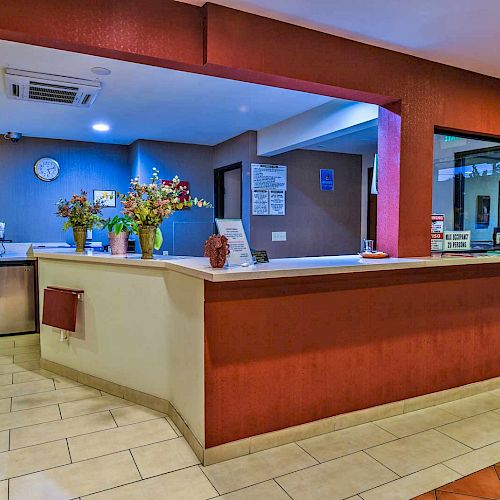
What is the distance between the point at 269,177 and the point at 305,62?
9.52ft

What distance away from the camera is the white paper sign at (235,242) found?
240 centimetres

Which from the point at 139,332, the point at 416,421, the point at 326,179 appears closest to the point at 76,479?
the point at 139,332

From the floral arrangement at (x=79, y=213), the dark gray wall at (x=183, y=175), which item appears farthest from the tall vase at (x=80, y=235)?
the dark gray wall at (x=183, y=175)

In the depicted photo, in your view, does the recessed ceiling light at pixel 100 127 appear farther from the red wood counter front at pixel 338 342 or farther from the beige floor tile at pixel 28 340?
the red wood counter front at pixel 338 342

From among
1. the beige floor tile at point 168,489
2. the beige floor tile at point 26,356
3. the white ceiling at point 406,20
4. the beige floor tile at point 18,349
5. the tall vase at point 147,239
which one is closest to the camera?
the beige floor tile at point 168,489

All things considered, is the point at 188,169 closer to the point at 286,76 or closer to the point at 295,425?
the point at 286,76

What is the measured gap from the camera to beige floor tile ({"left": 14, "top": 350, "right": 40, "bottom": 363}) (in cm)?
392

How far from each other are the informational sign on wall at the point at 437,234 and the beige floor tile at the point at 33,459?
278cm

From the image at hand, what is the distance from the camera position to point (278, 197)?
216 inches

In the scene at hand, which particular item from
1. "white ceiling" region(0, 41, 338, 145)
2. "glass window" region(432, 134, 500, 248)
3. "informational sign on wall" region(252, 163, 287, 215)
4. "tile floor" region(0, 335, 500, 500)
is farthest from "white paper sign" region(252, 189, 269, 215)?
"tile floor" region(0, 335, 500, 500)

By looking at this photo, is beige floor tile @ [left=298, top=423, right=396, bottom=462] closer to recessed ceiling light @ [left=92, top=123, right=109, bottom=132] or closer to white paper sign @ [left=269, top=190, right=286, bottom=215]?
white paper sign @ [left=269, top=190, right=286, bottom=215]

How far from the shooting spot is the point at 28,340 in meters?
4.58

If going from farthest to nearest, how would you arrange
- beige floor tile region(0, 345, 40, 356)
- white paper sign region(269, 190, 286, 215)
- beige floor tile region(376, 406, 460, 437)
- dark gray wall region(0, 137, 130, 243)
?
1. dark gray wall region(0, 137, 130, 243)
2. white paper sign region(269, 190, 286, 215)
3. beige floor tile region(0, 345, 40, 356)
4. beige floor tile region(376, 406, 460, 437)

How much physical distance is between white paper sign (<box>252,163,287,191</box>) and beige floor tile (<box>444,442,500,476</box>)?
367cm
